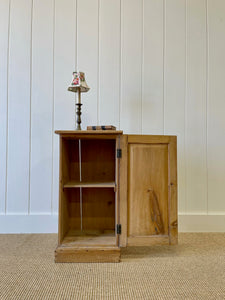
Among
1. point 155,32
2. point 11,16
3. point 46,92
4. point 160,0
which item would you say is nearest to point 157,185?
point 46,92

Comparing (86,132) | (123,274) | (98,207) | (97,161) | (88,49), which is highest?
(88,49)

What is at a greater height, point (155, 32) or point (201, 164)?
point (155, 32)

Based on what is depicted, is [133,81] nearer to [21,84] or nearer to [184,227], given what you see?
[21,84]

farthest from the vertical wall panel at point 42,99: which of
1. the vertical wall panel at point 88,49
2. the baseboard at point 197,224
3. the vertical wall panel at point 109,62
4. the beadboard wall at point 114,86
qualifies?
the baseboard at point 197,224

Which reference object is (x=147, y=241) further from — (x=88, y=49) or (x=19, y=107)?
(x=88, y=49)

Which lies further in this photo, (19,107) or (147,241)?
(19,107)

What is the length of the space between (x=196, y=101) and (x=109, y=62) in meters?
0.77

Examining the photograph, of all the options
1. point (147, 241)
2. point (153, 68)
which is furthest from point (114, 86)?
point (147, 241)

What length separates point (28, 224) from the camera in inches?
59.9

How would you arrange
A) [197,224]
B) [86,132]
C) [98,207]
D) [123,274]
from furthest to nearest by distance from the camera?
[197,224] < [98,207] < [86,132] < [123,274]

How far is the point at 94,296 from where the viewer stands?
0.81 meters

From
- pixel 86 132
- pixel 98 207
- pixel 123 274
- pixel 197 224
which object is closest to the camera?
pixel 123 274

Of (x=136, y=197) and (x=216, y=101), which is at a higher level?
(x=216, y=101)

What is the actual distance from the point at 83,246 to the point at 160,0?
1881mm
